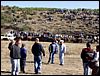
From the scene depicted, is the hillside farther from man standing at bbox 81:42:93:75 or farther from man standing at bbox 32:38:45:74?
man standing at bbox 81:42:93:75

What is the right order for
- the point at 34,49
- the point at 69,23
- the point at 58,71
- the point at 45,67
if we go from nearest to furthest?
the point at 34,49 < the point at 58,71 < the point at 45,67 < the point at 69,23

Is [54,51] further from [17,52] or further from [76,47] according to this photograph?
[76,47]

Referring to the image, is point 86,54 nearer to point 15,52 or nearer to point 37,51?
point 15,52

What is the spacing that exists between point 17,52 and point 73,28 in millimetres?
56629

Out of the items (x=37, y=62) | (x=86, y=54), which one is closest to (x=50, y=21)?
(x=37, y=62)

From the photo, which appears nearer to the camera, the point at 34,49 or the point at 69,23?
the point at 34,49

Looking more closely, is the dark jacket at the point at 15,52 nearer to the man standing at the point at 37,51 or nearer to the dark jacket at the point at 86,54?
the man standing at the point at 37,51

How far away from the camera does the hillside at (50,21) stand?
72363 millimetres

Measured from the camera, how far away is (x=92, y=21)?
84.3 meters

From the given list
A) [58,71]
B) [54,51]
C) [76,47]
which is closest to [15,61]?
[58,71]

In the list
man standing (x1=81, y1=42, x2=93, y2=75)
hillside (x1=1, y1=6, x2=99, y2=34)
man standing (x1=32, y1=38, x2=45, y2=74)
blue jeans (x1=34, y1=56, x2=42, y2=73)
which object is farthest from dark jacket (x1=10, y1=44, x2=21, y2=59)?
hillside (x1=1, y1=6, x2=99, y2=34)

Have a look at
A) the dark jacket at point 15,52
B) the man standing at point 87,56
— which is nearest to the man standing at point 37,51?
the dark jacket at point 15,52

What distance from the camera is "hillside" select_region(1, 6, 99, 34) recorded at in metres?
72.4

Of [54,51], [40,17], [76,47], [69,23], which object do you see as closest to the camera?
[54,51]
